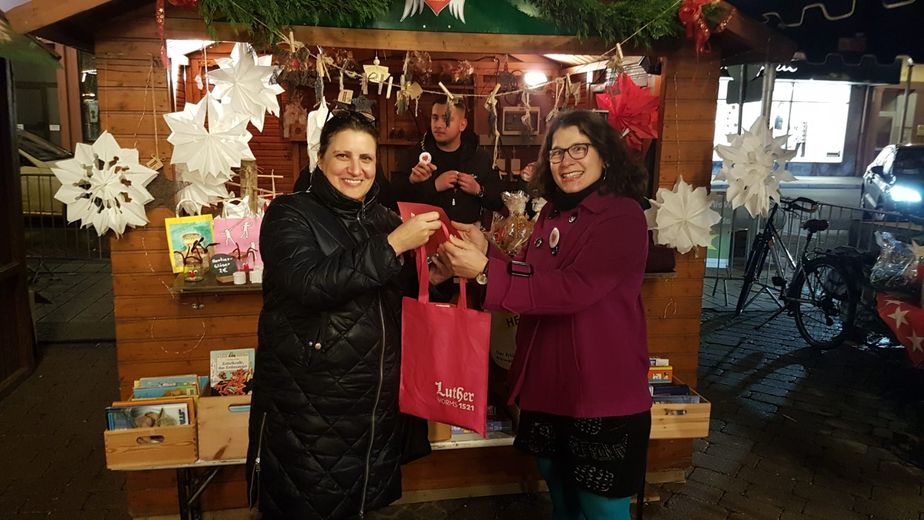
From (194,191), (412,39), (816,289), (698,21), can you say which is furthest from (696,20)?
(816,289)

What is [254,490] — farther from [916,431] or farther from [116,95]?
[916,431]

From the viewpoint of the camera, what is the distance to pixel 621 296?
8.13 ft

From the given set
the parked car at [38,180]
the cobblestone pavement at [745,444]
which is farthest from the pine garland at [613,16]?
the parked car at [38,180]

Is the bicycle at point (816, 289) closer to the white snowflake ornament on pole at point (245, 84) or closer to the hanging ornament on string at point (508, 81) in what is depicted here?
the hanging ornament on string at point (508, 81)

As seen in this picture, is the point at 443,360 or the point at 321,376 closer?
the point at 321,376

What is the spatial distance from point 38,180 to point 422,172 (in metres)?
9.18

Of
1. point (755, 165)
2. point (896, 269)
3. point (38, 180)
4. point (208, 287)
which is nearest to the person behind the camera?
point (208, 287)

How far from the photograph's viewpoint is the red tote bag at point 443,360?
233 centimetres

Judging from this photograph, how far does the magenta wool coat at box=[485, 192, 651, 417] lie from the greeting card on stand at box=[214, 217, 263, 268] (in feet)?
5.45

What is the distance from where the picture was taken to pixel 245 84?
11.0ft

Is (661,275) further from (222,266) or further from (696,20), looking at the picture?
(222,266)

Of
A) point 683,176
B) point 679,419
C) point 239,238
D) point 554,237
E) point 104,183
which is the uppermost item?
point 683,176

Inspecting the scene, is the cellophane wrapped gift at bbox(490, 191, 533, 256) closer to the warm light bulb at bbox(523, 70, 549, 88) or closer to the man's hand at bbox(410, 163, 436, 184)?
the man's hand at bbox(410, 163, 436, 184)

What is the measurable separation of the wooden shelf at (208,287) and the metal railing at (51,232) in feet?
27.2
